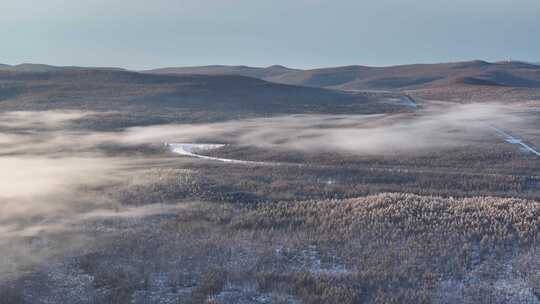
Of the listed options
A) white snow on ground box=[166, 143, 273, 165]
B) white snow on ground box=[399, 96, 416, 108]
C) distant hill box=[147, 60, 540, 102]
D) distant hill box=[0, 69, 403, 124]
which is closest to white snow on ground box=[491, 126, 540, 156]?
white snow on ground box=[166, 143, 273, 165]

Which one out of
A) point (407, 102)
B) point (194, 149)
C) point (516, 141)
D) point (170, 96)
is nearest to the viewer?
point (194, 149)


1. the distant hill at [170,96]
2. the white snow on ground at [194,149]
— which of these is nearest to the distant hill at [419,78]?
the distant hill at [170,96]

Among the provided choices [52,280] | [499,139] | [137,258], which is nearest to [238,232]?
[137,258]

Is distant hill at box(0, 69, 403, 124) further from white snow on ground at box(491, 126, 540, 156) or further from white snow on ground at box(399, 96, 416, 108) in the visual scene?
white snow on ground at box(491, 126, 540, 156)

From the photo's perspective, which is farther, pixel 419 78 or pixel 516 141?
pixel 419 78

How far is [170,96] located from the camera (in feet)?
244

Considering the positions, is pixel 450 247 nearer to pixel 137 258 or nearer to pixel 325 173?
pixel 137 258

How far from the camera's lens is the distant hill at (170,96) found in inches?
2569

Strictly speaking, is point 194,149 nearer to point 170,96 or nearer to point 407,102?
point 170,96

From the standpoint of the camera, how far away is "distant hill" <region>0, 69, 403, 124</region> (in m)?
65.2

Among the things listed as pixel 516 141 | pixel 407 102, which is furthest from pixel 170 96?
pixel 516 141

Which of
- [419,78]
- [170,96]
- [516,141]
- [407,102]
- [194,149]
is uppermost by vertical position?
[419,78]

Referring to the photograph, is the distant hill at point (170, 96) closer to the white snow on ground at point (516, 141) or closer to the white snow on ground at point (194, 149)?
the white snow on ground at point (194, 149)

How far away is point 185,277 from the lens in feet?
50.0
